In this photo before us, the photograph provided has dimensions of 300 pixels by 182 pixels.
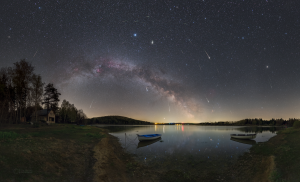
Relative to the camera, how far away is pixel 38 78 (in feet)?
151

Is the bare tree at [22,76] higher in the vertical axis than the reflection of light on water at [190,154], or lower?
higher

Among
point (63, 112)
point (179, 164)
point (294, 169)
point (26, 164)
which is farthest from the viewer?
point (63, 112)

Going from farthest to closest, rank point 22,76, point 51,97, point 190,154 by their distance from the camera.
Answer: point 51,97
point 22,76
point 190,154

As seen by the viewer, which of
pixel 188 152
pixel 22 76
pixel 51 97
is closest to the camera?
pixel 188 152

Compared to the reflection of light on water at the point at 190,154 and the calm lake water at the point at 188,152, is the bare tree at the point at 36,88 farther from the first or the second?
the reflection of light on water at the point at 190,154

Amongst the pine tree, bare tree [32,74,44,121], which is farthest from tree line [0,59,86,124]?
the pine tree

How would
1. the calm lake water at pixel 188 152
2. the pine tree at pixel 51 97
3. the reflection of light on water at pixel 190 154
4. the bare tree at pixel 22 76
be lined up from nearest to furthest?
the calm lake water at pixel 188 152 < the reflection of light on water at pixel 190 154 < the bare tree at pixel 22 76 < the pine tree at pixel 51 97

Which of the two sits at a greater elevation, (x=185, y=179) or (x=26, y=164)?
(x=26, y=164)

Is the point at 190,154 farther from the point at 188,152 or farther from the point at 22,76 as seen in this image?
the point at 22,76

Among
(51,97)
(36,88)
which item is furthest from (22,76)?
(51,97)

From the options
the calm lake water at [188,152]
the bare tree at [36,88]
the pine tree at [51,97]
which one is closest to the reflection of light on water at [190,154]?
the calm lake water at [188,152]

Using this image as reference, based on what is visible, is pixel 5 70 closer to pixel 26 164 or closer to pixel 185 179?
pixel 26 164

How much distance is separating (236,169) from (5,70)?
2627 inches

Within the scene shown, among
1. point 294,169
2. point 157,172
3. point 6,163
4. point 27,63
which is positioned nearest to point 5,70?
point 27,63
